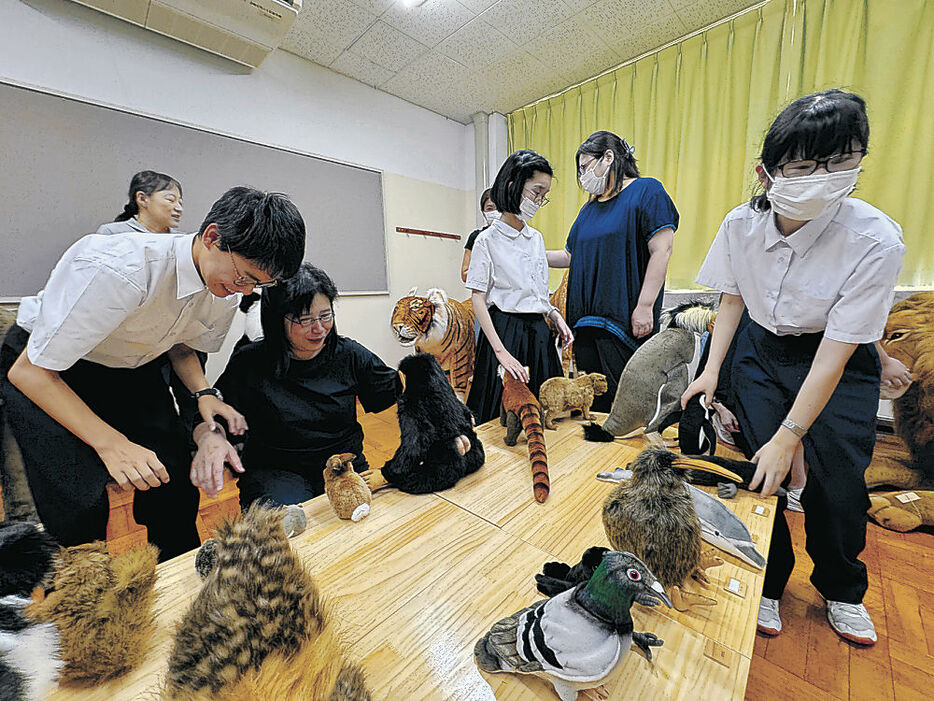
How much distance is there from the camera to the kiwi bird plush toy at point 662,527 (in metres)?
0.59

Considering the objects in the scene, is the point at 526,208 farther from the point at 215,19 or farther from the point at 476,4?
the point at 215,19

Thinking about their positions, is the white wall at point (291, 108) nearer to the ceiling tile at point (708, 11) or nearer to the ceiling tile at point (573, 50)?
the ceiling tile at point (573, 50)

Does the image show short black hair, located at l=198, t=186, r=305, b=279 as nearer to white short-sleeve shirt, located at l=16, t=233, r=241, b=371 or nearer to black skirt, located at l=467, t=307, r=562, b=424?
white short-sleeve shirt, located at l=16, t=233, r=241, b=371

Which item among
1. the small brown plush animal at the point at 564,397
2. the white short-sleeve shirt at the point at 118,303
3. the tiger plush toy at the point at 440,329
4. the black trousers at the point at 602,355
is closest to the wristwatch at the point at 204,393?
the white short-sleeve shirt at the point at 118,303

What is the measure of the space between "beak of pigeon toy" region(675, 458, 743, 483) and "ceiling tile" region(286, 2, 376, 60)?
3.16 metres

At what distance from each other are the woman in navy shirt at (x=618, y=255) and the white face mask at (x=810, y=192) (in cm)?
65

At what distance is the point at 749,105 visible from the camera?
2.61 metres

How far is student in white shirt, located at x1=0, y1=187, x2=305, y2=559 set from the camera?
0.79 meters

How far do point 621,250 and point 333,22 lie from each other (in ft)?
8.61

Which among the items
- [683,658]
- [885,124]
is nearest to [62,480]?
[683,658]

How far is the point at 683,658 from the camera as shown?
513 millimetres

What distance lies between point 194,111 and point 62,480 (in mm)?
2707

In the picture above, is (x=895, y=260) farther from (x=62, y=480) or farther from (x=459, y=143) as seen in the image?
(x=459, y=143)

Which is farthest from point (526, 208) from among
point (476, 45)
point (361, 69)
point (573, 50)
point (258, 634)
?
point (361, 69)
